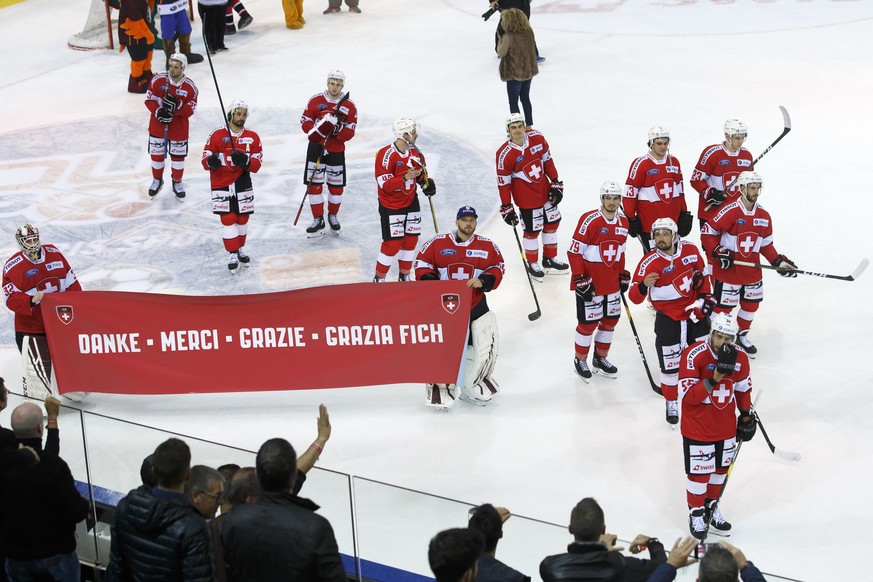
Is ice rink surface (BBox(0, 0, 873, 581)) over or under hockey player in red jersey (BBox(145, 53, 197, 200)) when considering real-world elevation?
under

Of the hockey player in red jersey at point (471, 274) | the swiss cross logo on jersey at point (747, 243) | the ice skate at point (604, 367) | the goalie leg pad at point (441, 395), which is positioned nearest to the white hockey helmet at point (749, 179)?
the swiss cross logo on jersey at point (747, 243)

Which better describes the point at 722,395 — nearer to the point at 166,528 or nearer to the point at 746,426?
the point at 746,426

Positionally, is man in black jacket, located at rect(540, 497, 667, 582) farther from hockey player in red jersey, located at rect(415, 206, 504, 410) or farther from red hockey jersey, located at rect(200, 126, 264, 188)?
red hockey jersey, located at rect(200, 126, 264, 188)

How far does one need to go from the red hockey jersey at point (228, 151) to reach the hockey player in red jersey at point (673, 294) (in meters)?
3.38

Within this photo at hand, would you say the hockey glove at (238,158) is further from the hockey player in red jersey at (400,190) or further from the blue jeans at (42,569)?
the blue jeans at (42,569)

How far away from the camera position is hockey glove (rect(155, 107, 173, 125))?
1057 cm

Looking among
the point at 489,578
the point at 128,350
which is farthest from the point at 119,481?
the point at 489,578

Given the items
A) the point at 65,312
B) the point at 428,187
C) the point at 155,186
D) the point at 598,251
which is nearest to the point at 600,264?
the point at 598,251

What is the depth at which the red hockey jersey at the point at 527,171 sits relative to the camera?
8.76m

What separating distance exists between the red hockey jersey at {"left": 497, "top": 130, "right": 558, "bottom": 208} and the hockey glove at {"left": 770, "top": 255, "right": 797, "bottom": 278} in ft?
6.20

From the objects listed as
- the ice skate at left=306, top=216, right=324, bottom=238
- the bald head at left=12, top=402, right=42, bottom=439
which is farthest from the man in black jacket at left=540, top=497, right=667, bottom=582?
the ice skate at left=306, top=216, right=324, bottom=238

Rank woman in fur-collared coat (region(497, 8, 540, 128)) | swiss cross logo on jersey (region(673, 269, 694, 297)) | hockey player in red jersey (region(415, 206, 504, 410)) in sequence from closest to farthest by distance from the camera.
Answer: swiss cross logo on jersey (region(673, 269, 694, 297)) → hockey player in red jersey (region(415, 206, 504, 410)) → woman in fur-collared coat (region(497, 8, 540, 128))

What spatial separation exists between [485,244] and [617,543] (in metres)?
2.93

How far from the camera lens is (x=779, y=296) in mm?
8734
